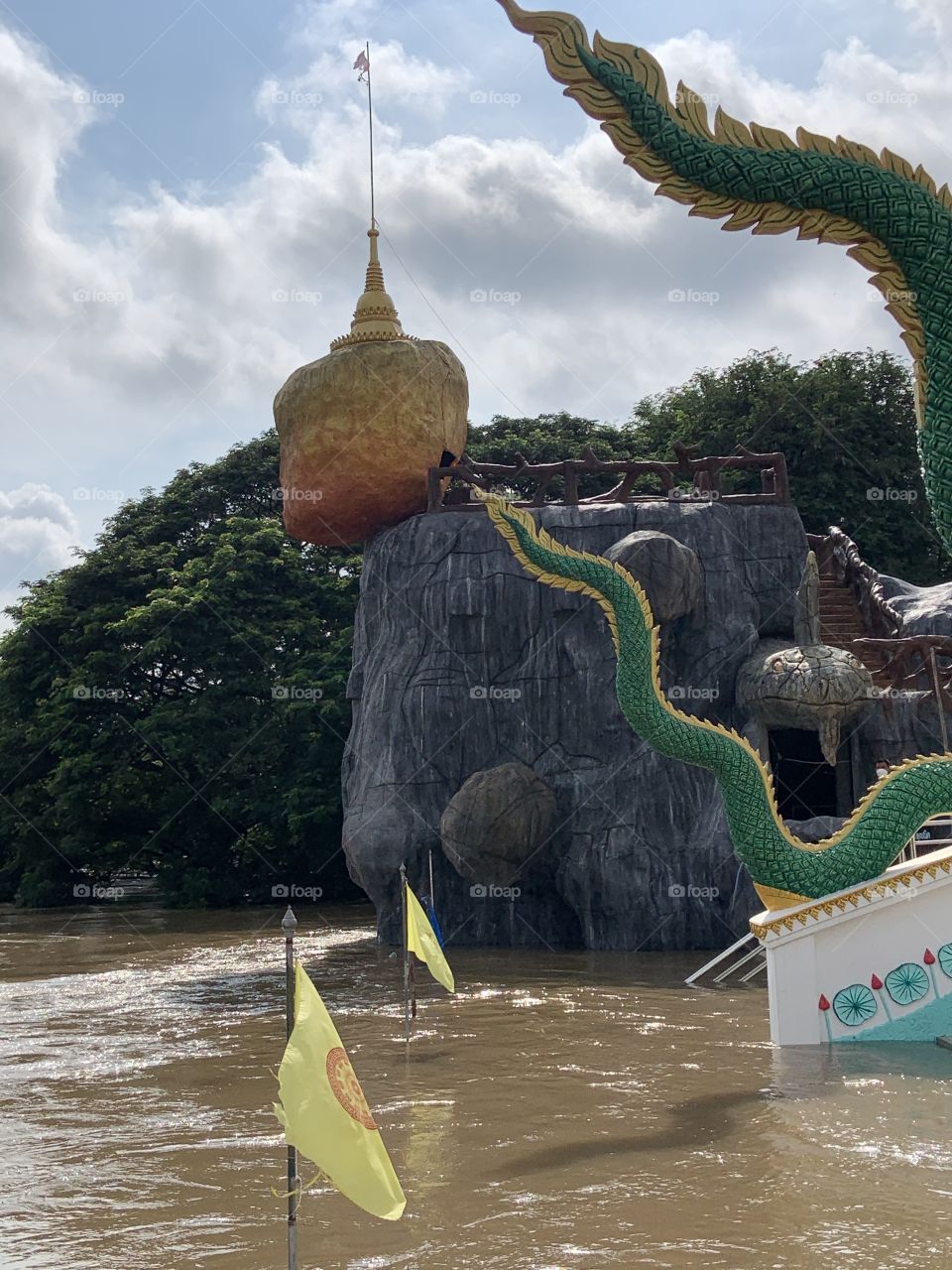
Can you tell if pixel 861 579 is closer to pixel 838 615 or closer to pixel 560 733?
pixel 838 615

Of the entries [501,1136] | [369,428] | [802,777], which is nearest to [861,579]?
[802,777]

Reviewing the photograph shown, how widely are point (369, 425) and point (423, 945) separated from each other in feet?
35.1

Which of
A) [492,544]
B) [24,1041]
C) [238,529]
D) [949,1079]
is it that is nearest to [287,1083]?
[949,1079]

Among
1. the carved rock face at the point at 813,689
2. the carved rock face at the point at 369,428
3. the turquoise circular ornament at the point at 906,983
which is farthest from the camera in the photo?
the carved rock face at the point at 369,428

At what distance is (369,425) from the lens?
66.5ft

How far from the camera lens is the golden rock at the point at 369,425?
2030cm

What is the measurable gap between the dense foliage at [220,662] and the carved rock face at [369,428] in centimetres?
663

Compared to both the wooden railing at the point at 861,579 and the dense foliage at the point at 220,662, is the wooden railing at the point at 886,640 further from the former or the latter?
the dense foliage at the point at 220,662

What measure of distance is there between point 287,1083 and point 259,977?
1278 cm

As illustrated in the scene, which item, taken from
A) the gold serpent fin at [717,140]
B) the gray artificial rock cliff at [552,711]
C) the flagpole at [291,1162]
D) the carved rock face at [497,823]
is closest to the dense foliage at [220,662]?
the gray artificial rock cliff at [552,711]

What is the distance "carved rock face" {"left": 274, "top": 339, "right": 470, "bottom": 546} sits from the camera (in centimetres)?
2030

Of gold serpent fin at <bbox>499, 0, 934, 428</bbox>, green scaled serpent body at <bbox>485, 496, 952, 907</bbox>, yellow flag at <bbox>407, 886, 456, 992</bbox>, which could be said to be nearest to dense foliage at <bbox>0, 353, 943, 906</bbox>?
yellow flag at <bbox>407, 886, 456, 992</bbox>

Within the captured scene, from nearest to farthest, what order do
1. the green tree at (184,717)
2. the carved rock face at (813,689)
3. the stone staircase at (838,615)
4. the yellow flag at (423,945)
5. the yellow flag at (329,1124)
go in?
the yellow flag at (329,1124) < the yellow flag at (423,945) < the carved rock face at (813,689) < the stone staircase at (838,615) < the green tree at (184,717)

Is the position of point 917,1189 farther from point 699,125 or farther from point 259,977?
point 259,977
